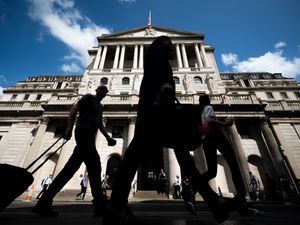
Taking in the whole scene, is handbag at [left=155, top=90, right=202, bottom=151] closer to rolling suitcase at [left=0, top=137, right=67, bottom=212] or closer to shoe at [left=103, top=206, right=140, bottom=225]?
shoe at [left=103, top=206, right=140, bottom=225]

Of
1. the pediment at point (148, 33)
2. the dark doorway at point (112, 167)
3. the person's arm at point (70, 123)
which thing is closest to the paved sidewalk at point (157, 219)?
the person's arm at point (70, 123)

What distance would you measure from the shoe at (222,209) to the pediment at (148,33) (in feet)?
102

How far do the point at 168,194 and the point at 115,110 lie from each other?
9.26 metres

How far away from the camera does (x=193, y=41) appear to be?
28.6m

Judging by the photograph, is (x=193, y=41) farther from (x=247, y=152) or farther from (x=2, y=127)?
(x=2, y=127)

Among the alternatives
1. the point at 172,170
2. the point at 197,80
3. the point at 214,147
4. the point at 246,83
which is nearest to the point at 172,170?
the point at 172,170

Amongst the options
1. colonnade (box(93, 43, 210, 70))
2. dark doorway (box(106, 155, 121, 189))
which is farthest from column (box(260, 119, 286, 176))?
dark doorway (box(106, 155, 121, 189))

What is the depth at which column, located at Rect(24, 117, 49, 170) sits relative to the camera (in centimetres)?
1485

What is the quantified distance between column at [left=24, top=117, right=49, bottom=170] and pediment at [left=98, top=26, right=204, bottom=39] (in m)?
18.5


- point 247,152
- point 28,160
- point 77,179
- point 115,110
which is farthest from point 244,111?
point 28,160

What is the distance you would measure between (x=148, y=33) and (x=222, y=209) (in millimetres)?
31979

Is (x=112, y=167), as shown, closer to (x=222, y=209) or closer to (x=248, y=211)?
(x=248, y=211)

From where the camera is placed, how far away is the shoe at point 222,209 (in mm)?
1613

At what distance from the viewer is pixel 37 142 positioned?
15.7 m
